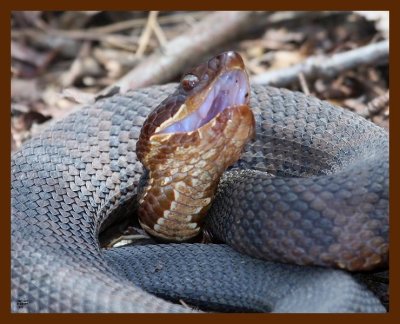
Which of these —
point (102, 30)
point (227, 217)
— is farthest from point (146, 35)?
point (227, 217)

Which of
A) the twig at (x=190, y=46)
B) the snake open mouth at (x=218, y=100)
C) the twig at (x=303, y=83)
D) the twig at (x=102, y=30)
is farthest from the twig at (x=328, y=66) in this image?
the snake open mouth at (x=218, y=100)

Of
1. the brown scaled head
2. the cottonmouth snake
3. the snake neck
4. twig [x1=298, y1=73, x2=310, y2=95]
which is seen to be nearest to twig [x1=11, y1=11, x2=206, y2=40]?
twig [x1=298, y1=73, x2=310, y2=95]

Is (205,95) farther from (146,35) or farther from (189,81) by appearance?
(146,35)

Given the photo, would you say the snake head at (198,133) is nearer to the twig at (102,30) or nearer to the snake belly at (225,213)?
the snake belly at (225,213)

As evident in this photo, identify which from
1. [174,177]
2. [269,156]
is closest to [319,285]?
[174,177]

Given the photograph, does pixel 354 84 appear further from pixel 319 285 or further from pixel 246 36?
pixel 319 285

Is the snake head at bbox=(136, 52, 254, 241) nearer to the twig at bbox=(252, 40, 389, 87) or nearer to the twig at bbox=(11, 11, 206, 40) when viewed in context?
the twig at bbox=(252, 40, 389, 87)
